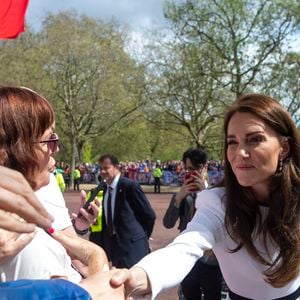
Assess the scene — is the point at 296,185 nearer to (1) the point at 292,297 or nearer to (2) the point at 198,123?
(1) the point at 292,297

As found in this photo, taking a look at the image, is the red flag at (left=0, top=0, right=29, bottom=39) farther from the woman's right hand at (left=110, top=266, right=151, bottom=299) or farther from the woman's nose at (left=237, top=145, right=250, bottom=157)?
the woman's right hand at (left=110, top=266, right=151, bottom=299)

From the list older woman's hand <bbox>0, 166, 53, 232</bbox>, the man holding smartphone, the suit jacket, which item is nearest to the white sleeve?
older woman's hand <bbox>0, 166, 53, 232</bbox>

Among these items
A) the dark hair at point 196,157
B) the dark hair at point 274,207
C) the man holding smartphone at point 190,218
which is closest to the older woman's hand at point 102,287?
the dark hair at point 274,207

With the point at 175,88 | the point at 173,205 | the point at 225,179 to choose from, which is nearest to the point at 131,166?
the point at 175,88

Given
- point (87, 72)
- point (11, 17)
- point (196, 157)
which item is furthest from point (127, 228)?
point (87, 72)

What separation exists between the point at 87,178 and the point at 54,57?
992cm

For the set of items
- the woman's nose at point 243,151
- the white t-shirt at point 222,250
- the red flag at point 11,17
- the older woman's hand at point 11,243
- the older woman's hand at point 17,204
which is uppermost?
the red flag at point 11,17

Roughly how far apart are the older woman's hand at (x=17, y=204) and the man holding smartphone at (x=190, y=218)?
11.8ft

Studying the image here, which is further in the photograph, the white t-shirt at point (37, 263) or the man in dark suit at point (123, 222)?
the man in dark suit at point (123, 222)

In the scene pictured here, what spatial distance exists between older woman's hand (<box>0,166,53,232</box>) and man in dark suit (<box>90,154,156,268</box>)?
4665 millimetres

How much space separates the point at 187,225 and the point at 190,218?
2822 millimetres

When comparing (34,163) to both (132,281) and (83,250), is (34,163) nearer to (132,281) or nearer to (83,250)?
(83,250)

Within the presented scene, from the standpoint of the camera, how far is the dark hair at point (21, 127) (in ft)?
5.48

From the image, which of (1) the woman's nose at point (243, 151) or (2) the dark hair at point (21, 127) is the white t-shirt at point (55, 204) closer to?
(2) the dark hair at point (21, 127)
